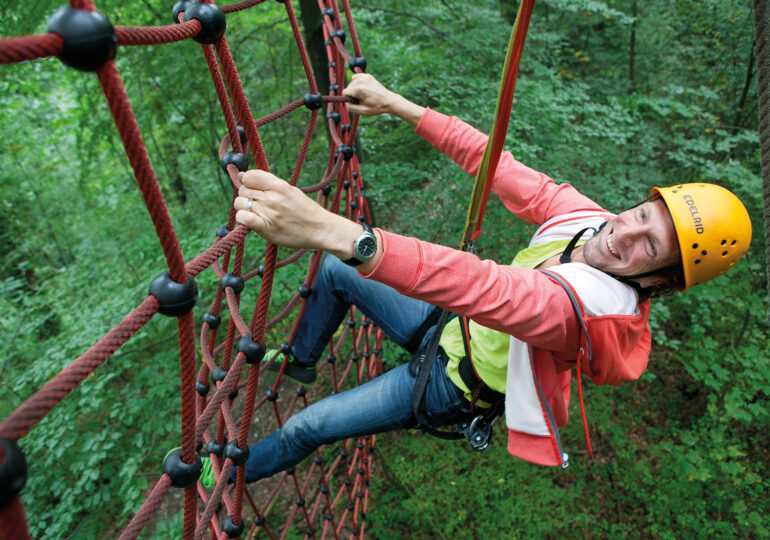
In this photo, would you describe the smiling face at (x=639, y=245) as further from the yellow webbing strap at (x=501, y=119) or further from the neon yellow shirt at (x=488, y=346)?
the yellow webbing strap at (x=501, y=119)

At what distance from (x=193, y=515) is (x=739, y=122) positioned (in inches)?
201

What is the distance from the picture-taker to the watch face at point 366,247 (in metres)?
0.85

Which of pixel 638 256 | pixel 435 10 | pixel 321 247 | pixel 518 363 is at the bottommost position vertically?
pixel 518 363

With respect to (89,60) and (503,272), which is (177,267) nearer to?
(89,60)

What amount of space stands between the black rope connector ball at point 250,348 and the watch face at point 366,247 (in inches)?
12.8

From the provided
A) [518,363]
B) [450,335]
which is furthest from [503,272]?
[450,335]

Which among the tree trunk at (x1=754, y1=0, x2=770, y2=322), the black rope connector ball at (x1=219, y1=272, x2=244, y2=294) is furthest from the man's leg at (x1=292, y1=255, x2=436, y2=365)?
the tree trunk at (x1=754, y1=0, x2=770, y2=322)

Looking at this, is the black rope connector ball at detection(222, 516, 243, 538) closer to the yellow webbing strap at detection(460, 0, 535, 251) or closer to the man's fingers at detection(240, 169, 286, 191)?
the man's fingers at detection(240, 169, 286, 191)

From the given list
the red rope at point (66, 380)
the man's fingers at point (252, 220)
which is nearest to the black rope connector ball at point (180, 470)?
the red rope at point (66, 380)

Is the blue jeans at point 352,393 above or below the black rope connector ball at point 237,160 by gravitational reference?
below

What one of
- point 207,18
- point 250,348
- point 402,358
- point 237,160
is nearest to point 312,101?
point 237,160

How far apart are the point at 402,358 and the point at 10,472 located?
2348mm

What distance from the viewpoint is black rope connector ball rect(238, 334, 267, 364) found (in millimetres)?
981

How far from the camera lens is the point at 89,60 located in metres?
0.51
